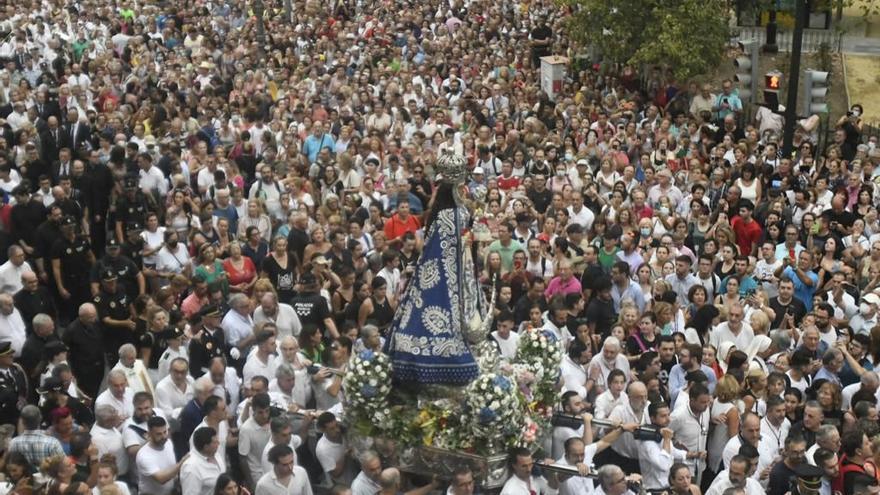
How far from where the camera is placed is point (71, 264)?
15266mm

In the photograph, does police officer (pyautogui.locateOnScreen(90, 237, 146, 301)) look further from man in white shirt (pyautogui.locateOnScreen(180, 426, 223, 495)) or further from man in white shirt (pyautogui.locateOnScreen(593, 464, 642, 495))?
man in white shirt (pyautogui.locateOnScreen(593, 464, 642, 495))

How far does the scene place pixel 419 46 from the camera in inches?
1038

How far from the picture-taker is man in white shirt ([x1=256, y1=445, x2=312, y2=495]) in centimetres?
1038

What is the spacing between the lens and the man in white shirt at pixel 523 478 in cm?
1043

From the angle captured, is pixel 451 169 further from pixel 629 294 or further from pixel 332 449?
pixel 629 294

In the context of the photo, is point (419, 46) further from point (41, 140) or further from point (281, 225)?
point (281, 225)

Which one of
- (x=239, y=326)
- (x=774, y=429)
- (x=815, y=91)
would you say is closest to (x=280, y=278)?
(x=239, y=326)

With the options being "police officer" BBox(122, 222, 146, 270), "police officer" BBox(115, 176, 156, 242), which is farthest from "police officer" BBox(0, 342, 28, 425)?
"police officer" BBox(115, 176, 156, 242)

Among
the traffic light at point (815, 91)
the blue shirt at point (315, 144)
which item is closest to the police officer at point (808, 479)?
the traffic light at point (815, 91)

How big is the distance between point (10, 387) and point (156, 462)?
1899 millimetres

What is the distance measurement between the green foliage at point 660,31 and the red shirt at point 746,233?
546 cm

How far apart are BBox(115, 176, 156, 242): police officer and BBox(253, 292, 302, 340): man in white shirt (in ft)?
11.6

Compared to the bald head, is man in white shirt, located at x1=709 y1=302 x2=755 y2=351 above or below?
below

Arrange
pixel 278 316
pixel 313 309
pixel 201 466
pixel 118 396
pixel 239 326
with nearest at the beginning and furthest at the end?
pixel 201 466, pixel 118 396, pixel 239 326, pixel 278 316, pixel 313 309
